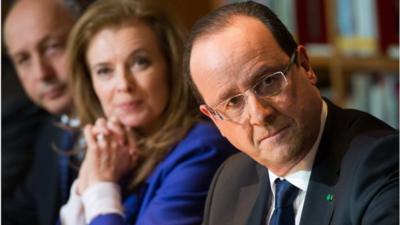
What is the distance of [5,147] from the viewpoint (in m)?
1.86

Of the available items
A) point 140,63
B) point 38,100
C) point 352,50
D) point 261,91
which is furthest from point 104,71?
point 352,50

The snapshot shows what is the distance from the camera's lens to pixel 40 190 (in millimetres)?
1773

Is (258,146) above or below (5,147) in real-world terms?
above

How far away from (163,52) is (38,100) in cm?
48

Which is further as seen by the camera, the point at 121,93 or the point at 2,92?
the point at 2,92

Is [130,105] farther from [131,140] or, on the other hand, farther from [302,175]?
[302,175]

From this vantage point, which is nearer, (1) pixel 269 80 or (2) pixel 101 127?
(1) pixel 269 80

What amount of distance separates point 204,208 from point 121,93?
1.10 ft

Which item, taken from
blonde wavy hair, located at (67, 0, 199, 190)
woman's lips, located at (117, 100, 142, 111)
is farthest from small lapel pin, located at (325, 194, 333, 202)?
woman's lips, located at (117, 100, 142, 111)

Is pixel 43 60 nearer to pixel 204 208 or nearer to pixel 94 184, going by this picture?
pixel 94 184

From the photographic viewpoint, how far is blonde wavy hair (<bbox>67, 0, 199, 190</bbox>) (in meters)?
1.54

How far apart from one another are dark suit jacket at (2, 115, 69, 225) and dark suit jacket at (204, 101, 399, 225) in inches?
21.3

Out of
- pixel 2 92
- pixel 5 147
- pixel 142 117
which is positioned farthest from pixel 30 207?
pixel 142 117

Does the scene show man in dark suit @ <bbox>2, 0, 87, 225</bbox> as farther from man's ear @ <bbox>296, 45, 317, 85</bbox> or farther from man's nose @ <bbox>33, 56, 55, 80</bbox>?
man's ear @ <bbox>296, 45, 317, 85</bbox>
